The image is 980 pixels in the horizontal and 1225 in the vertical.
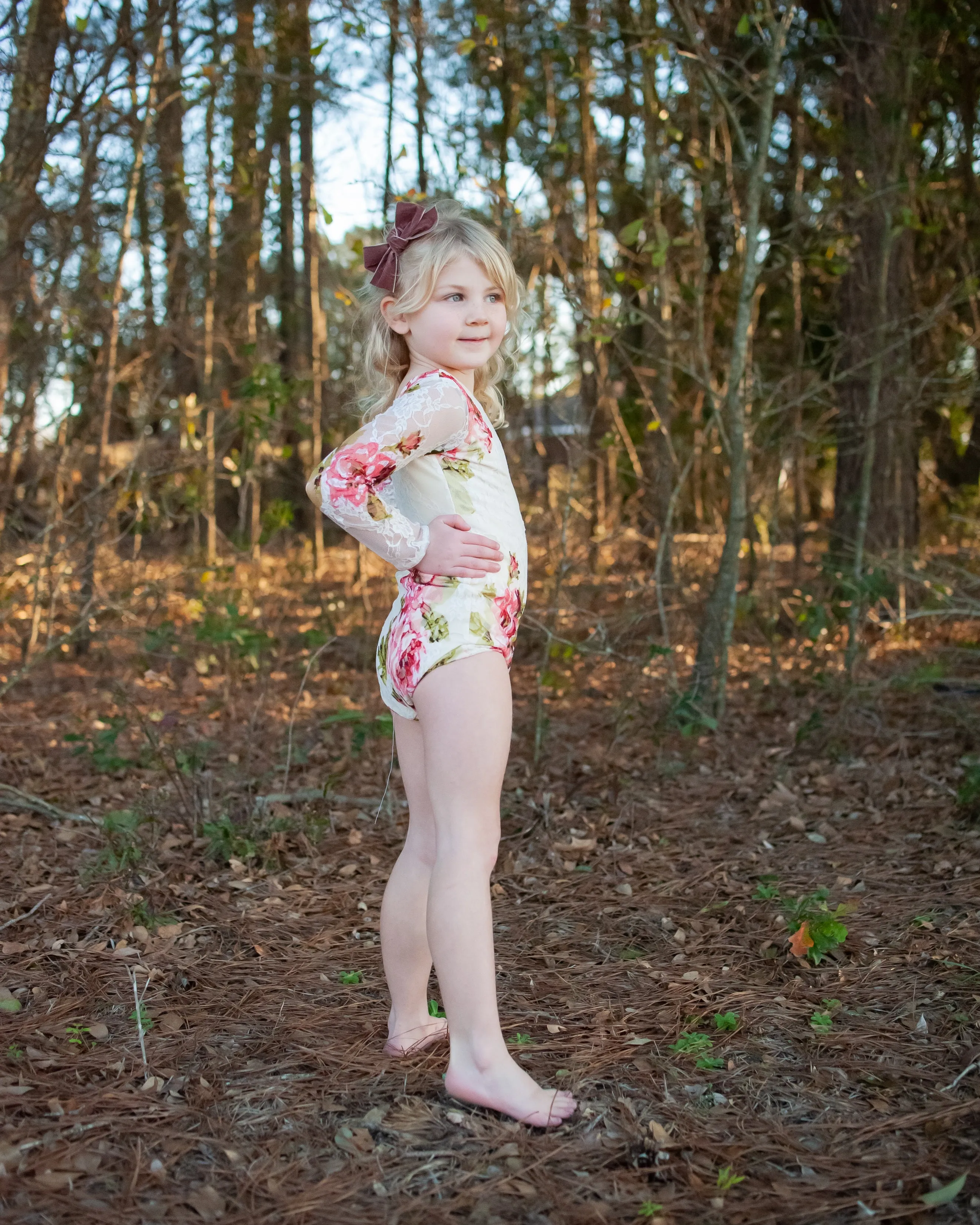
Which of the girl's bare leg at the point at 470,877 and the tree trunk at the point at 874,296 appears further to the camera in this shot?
the tree trunk at the point at 874,296

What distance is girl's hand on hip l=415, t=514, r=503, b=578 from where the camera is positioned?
2.04 meters

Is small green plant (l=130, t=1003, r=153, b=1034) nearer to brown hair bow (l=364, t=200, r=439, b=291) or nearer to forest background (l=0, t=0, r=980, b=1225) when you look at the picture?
forest background (l=0, t=0, r=980, b=1225)

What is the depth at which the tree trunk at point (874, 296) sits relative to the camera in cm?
559

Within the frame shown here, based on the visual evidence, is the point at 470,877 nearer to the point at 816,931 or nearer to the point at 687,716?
the point at 816,931

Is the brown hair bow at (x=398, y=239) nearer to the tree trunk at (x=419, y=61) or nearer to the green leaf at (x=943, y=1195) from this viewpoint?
the green leaf at (x=943, y=1195)

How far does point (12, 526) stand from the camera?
18.7ft

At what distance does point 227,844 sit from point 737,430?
9.36 ft

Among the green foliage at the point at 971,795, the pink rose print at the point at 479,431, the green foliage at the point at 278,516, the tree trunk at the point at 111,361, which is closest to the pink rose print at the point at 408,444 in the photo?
the pink rose print at the point at 479,431

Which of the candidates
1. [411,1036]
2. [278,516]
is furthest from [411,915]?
[278,516]

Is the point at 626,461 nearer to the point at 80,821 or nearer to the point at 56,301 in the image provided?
the point at 56,301

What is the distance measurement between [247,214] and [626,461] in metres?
4.37

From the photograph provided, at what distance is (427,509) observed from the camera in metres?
2.15

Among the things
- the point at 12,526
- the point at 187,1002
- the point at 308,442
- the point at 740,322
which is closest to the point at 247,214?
the point at 308,442

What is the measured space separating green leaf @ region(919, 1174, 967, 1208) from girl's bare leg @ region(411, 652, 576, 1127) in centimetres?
61
